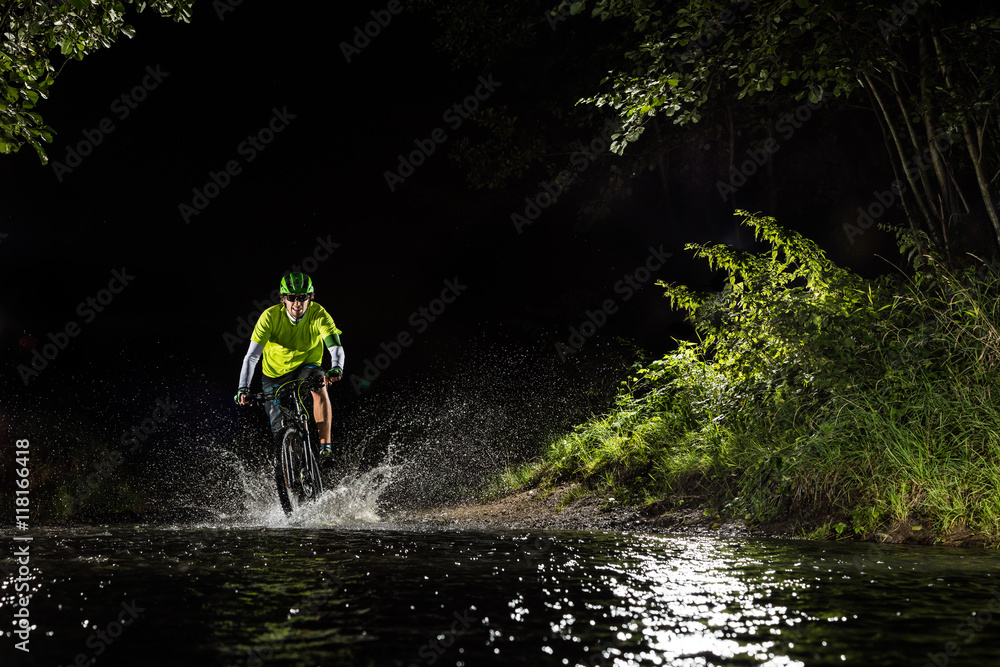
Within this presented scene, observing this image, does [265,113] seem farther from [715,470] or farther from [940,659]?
[940,659]

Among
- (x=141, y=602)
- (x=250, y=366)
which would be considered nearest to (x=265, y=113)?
(x=250, y=366)

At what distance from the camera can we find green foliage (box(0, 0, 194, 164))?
29.6ft

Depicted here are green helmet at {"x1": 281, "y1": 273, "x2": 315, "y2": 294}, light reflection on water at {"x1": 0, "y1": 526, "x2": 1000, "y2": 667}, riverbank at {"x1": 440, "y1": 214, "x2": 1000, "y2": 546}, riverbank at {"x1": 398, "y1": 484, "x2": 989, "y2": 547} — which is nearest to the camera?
light reflection on water at {"x1": 0, "y1": 526, "x2": 1000, "y2": 667}

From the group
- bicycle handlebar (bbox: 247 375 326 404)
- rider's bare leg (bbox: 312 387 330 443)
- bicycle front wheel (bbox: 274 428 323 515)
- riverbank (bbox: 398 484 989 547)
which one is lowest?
riverbank (bbox: 398 484 989 547)

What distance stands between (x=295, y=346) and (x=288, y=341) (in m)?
0.09

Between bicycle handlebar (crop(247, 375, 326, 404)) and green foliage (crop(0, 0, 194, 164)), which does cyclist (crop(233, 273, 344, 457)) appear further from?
green foliage (crop(0, 0, 194, 164))

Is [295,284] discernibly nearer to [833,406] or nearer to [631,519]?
[631,519]

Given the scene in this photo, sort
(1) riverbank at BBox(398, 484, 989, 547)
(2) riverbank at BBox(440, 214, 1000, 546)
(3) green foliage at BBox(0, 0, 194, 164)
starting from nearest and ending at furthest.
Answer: (1) riverbank at BBox(398, 484, 989, 547), (2) riverbank at BBox(440, 214, 1000, 546), (3) green foliage at BBox(0, 0, 194, 164)

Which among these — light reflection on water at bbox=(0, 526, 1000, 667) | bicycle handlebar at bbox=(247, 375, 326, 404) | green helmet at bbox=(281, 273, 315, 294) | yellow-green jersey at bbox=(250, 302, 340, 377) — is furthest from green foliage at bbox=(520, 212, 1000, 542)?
green helmet at bbox=(281, 273, 315, 294)

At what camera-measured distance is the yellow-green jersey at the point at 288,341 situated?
8906 millimetres

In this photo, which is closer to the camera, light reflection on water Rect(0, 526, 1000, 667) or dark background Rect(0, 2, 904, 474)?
light reflection on water Rect(0, 526, 1000, 667)

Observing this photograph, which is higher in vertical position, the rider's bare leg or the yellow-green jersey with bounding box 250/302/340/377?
the yellow-green jersey with bounding box 250/302/340/377

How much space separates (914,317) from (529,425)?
653 cm

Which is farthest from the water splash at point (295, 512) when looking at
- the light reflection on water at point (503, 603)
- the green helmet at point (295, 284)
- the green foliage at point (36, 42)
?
the green foliage at point (36, 42)
